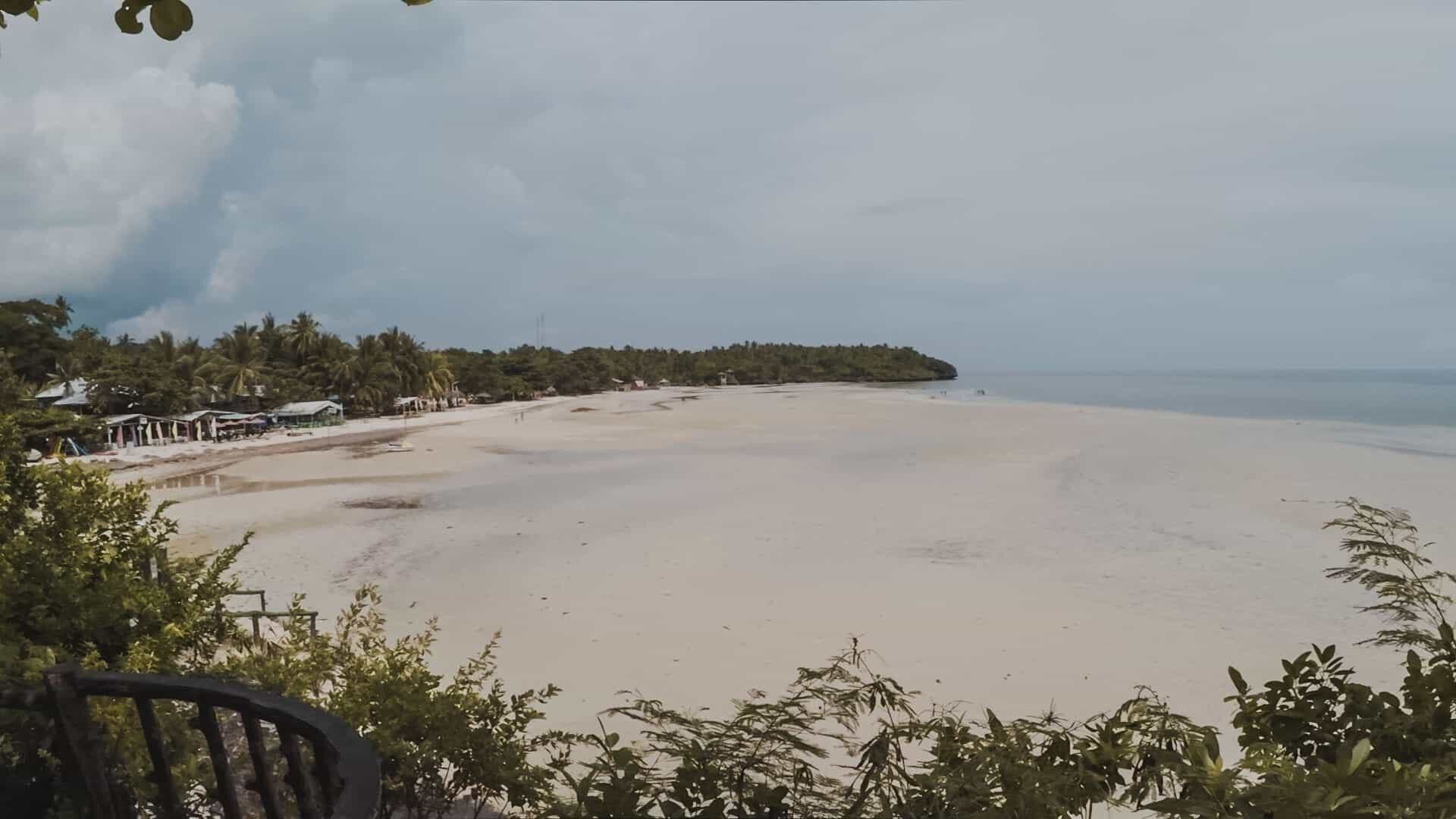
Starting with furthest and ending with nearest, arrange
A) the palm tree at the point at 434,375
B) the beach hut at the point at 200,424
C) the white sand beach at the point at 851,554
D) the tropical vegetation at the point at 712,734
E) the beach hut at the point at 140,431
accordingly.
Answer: the palm tree at the point at 434,375
the beach hut at the point at 200,424
the beach hut at the point at 140,431
the white sand beach at the point at 851,554
the tropical vegetation at the point at 712,734

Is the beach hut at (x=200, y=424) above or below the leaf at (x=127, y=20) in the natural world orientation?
below

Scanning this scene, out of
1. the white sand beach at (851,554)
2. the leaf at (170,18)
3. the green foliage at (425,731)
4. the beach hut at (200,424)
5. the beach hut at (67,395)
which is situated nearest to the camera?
the leaf at (170,18)

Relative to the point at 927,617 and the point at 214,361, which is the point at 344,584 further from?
the point at 214,361

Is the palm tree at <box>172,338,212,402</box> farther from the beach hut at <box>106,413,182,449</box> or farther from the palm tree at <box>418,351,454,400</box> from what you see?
the palm tree at <box>418,351,454,400</box>

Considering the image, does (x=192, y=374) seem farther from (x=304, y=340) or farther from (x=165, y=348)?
(x=304, y=340)

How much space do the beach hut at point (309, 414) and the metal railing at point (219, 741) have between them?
169 ft

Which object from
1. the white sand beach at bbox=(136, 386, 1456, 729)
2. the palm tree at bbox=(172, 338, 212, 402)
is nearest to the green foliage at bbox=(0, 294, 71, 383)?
the palm tree at bbox=(172, 338, 212, 402)

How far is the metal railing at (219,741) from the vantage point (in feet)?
4.28

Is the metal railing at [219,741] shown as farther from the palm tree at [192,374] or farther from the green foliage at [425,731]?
the palm tree at [192,374]

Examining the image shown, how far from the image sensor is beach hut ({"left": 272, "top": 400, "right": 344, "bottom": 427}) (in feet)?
153

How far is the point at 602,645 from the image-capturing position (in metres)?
8.82

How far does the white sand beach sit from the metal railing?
5.30 m

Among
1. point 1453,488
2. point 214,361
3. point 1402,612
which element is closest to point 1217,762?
point 1402,612

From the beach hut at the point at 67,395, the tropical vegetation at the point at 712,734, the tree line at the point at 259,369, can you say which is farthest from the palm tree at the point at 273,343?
the tropical vegetation at the point at 712,734
